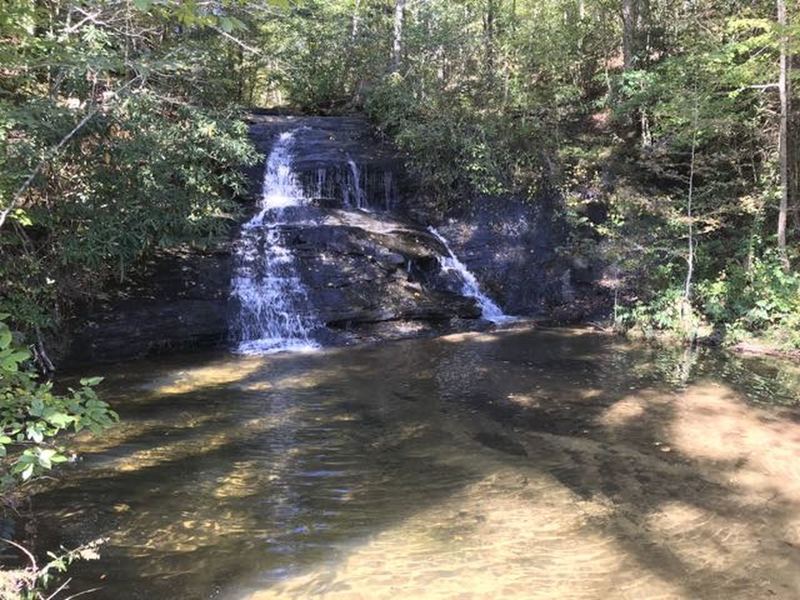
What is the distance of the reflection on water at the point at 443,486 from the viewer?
4.48 metres

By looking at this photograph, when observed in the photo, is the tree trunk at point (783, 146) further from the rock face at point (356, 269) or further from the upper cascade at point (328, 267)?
the upper cascade at point (328, 267)

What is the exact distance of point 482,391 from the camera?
9.04 m

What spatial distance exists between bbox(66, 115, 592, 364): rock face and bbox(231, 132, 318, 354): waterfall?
0.20 m

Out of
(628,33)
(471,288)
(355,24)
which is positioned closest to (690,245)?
(471,288)

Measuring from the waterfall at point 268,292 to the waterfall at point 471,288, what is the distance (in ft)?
12.2

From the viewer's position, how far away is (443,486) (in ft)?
19.6

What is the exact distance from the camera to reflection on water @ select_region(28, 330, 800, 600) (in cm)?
448

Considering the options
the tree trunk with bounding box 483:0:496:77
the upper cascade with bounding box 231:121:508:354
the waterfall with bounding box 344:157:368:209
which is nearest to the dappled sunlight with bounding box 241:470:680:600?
the upper cascade with bounding box 231:121:508:354

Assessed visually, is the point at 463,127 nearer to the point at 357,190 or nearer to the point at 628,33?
the point at 357,190

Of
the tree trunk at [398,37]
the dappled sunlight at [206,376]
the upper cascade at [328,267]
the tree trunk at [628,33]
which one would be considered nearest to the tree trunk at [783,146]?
the tree trunk at [628,33]

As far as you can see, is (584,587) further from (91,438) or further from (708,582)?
(91,438)

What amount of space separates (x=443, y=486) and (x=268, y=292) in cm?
778

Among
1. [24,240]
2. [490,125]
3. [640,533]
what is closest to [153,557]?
[640,533]

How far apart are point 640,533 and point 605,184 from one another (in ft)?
39.8
